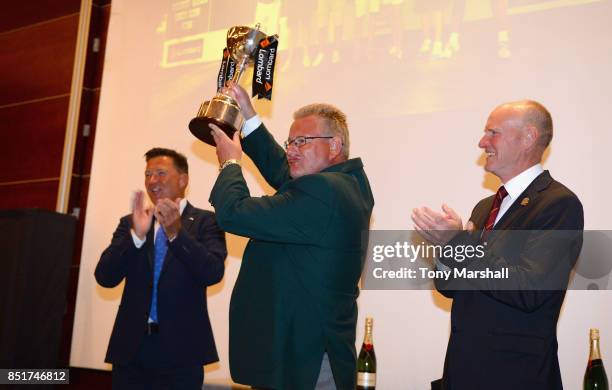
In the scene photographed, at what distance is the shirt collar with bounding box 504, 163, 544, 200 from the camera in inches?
80.8

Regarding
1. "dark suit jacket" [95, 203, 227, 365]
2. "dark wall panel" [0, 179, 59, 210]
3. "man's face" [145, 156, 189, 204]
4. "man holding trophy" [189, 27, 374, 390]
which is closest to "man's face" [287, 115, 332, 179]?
"man holding trophy" [189, 27, 374, 390]

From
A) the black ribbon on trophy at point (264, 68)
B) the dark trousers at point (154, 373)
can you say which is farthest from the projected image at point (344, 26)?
the dark trousers at point (154, 373)

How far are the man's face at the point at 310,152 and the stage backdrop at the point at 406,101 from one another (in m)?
1.22

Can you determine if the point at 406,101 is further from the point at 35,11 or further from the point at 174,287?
the point at 35,11

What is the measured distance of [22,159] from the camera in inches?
200

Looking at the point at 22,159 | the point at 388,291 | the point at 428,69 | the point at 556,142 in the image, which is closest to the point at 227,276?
the point at 388,291

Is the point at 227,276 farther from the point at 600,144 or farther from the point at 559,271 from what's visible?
the point at 559,271

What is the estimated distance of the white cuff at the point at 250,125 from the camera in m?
2.37

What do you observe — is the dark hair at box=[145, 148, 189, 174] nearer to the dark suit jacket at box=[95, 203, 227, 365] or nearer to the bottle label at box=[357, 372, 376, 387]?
the dark suit jacket at box=[95, 203, 227, 365]

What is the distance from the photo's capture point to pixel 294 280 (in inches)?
74.8

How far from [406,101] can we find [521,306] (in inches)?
68.7

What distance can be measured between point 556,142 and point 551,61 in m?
0.36

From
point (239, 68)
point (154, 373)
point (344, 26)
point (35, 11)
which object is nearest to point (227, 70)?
point (239, 68)

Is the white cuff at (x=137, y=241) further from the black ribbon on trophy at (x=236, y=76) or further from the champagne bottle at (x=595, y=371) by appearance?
the champagne bottle at (x=595, y=371)
